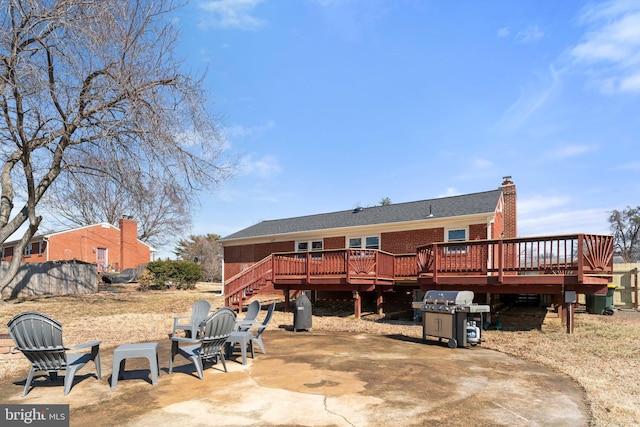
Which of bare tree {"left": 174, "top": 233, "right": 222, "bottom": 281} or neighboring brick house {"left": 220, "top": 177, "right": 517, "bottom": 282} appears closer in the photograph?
neighboring brick house {"left": 220, "top": 177, "right": 517, "bottom": 282}

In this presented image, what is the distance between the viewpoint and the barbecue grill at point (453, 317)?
8.66 m

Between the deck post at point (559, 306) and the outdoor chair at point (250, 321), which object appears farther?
the deck post at point (559, 306)

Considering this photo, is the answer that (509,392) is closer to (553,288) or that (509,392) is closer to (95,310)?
(553,288)

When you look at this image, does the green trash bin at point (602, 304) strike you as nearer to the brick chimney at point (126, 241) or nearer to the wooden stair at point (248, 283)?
the wooden stair at point (248, 283)

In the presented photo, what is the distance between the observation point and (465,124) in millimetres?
15656

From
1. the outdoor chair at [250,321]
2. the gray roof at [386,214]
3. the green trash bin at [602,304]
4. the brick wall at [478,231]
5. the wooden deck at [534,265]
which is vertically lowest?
the green trash bin at [602,304]

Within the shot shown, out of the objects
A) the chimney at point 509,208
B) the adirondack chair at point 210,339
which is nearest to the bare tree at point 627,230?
the chimney at point 509,208

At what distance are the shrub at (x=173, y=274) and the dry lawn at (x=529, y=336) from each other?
7832 mm

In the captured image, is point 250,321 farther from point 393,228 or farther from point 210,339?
point 393,228

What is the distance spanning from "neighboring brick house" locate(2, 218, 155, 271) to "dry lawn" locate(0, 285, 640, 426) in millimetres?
15039

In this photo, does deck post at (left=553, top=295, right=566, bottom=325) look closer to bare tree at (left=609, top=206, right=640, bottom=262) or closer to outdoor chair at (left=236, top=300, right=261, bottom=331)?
outdoor chair at (left=236, top=300, right=261, bottom=331)

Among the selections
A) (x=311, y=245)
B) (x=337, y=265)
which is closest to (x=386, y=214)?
(x=311, y=245)

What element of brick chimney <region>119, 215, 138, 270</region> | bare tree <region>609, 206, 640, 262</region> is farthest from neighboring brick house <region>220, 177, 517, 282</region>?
bare tree <region>609, 206, 640, 262</region>

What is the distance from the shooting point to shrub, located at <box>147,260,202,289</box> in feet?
83.3
